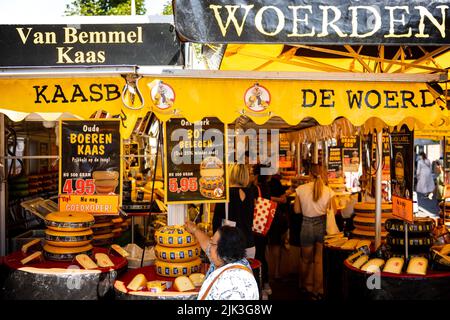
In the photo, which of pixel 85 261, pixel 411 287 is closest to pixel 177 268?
pixel 85 261

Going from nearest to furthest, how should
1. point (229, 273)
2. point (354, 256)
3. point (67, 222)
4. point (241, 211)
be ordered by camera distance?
point (229, 273), point (67, 222), point (354, 256), point (241, 211)

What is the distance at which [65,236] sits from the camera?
16.5ft

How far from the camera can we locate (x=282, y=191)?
32.3 feet

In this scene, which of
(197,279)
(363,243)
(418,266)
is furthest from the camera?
(363,243)

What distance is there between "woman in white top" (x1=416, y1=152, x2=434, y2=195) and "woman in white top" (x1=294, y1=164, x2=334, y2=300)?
1262 cm

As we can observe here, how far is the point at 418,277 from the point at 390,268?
0.27 metres

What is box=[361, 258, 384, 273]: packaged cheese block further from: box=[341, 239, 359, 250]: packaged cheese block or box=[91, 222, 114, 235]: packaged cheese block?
box=[91, 222, 114, 235]: packaged cheese block

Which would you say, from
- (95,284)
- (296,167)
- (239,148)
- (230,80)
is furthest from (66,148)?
(296,167)

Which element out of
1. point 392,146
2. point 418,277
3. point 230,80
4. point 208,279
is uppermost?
point 230,80

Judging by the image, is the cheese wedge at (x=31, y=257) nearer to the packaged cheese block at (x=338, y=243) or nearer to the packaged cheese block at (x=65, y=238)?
the packaged cheese block at (x=65, y=238)

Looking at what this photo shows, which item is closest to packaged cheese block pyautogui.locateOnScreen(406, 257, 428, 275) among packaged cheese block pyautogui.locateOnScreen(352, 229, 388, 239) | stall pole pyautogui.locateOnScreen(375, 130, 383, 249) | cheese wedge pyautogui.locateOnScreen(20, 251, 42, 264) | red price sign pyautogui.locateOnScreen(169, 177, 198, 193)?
stall pole pyautogui.locateOnScreen(375, 130, 383, 249)

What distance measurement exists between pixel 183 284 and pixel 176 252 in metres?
0.39

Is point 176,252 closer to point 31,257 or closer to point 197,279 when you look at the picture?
point 197,279
